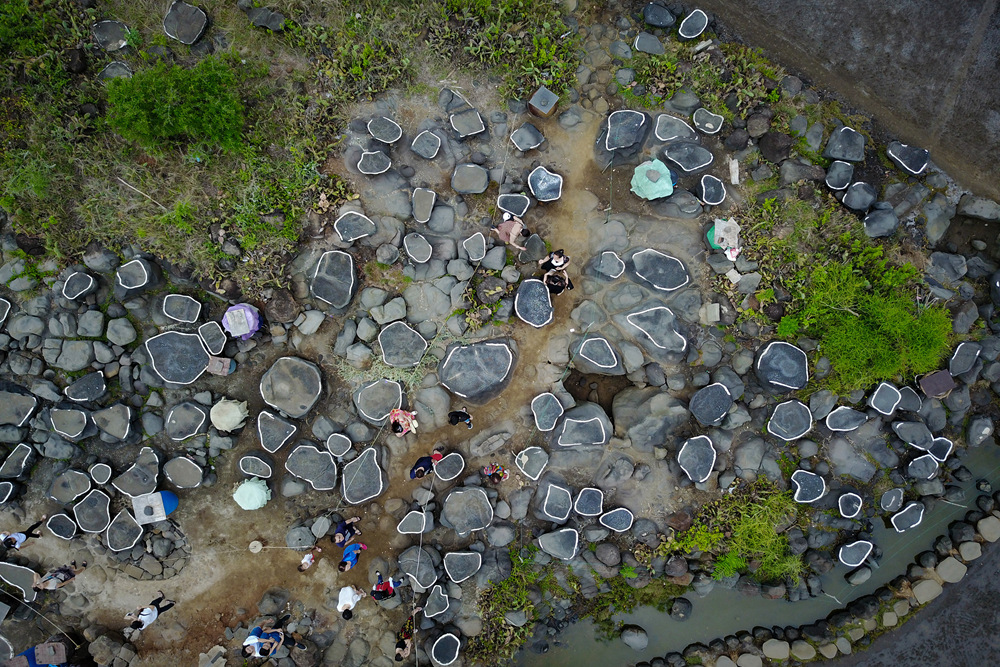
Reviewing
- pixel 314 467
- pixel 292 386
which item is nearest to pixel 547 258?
pixel 292 386

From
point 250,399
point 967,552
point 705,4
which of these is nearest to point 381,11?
point 705,4

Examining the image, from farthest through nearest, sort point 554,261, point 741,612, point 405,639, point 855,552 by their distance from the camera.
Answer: point 741,612 → point 855,552 → point 405,639 → point 554,261

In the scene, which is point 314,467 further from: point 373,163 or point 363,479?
point 373,163

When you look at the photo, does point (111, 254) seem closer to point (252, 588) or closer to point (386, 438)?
point (386, 438)

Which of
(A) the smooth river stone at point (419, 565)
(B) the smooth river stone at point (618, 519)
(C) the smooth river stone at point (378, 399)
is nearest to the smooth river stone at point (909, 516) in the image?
(B) the smooth river stone at point (618, 519)

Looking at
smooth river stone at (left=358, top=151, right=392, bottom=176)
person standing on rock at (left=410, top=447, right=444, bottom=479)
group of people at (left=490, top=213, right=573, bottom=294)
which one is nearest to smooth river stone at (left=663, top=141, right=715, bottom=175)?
group of people at (left=490, top=213, right=573, bottom=294)

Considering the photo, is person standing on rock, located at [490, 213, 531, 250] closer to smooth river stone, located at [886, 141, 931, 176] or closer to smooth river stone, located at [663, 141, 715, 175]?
smooth river stone, located at [663, 141, 715, 175]
